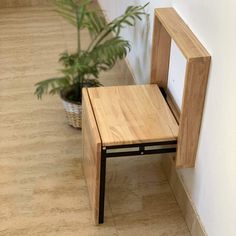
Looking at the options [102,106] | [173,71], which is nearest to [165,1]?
[173,71]

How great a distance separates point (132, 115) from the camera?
206 centimetres

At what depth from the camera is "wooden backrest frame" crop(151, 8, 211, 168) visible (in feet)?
5.69

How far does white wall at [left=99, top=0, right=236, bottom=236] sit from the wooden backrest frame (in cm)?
3

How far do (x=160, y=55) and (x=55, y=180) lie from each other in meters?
0.80

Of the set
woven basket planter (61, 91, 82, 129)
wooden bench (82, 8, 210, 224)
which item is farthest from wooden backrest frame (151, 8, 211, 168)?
woven basket planter (61, 91, 82, 129)

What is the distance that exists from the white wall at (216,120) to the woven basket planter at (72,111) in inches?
25.4

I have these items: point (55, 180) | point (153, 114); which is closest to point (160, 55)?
point (153, 114)

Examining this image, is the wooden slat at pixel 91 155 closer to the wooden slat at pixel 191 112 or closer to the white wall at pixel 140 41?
the wooden slat at pixel 191 112

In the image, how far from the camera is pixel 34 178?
2.37 meters

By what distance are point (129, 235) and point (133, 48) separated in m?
1.26

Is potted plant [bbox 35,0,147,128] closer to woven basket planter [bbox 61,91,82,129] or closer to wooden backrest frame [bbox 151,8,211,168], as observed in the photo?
woven basket planter [bbox 61,91,82,129]

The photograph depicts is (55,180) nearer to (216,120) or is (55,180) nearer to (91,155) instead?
(91,155)

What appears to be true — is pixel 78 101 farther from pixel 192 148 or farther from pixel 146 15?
pixel 192 148

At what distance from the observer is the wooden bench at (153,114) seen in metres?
1.79
